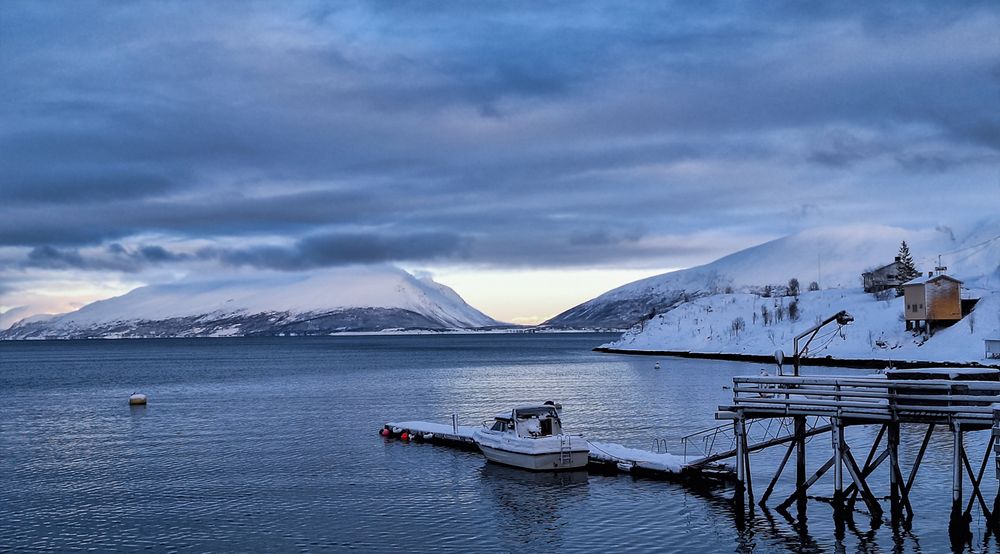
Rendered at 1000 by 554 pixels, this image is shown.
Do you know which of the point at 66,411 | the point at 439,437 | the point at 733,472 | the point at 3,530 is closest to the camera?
the point at 3,530

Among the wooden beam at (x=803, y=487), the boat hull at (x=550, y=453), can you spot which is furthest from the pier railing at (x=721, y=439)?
the wooden beam at (x=803, y=487)

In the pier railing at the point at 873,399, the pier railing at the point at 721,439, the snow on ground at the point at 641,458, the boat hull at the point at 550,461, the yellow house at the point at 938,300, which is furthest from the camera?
the yellow house at the point at 938,300

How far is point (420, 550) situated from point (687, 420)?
156 ft

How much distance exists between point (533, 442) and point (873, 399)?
2111 cm

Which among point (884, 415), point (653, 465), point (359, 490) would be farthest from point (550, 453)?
point (884, 415)

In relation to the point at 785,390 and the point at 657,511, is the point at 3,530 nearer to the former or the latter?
the point at 657,511

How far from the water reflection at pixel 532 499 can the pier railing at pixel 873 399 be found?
951 centimetres

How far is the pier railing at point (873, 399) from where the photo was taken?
37.7 meters

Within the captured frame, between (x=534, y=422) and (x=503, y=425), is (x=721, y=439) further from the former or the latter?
(x=503, y=425)

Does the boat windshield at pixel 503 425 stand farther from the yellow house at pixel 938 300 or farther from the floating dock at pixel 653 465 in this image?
the yellow house at pixel 938 300

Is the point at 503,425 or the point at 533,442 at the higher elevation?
the point at 503,425

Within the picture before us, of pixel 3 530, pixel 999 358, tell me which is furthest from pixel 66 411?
pixel 999 358

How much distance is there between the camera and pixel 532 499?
164 ft

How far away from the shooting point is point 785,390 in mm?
43531
